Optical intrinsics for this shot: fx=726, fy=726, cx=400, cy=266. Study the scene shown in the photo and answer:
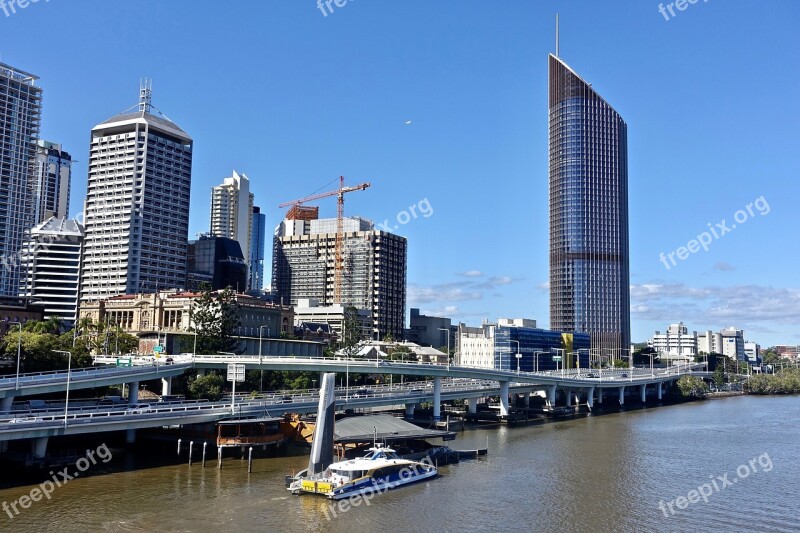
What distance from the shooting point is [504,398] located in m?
142

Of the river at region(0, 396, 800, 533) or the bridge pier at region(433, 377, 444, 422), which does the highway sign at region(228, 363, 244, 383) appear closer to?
the river at region(0, 396, 800, 533)

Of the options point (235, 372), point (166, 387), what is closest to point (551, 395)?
point (166, 387)

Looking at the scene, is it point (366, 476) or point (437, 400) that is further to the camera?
point (437, 400)

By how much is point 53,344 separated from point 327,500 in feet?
211

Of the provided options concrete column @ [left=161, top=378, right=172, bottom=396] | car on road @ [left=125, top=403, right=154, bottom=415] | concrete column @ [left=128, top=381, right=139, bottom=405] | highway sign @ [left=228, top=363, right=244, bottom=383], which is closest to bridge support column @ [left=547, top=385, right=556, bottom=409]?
concrete column @ [left=161, top=378, right=172, bottom=396]

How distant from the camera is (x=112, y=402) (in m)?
94.1

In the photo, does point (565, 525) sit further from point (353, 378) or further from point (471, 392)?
point (353, 378)

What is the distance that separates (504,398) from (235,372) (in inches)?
2696

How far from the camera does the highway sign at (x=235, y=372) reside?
3455 inches

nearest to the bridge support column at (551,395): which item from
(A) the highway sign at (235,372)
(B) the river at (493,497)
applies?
(B) the river at (493,497)

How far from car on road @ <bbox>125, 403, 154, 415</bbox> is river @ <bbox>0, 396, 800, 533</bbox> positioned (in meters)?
7.39

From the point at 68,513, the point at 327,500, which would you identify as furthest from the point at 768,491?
the point at 68,513

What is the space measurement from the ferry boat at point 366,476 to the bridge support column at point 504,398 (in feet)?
219

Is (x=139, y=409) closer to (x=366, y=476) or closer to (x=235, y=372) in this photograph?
(x=235, y=372)
